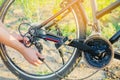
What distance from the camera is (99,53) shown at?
152 inches

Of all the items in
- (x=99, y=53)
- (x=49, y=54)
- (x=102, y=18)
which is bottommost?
(x=99, y=53)

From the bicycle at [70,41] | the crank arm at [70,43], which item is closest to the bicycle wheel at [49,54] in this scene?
the bicycle at [70,41]

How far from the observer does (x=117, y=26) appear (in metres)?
5.78

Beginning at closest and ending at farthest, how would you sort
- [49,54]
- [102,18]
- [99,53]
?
[99,53]
[49,54]
[102,18]

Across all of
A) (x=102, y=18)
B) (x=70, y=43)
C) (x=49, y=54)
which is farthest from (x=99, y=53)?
(x=102, y=18)

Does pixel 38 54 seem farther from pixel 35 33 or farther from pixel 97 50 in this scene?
pixel 97 50

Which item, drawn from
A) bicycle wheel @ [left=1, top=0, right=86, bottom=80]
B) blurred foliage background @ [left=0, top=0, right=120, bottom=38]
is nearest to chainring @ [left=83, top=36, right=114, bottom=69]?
bicycle wheel @ [left=1, top=0, right=86, bottom=80]

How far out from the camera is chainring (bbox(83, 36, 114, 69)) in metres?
3.83

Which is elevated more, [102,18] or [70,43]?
[102,18]

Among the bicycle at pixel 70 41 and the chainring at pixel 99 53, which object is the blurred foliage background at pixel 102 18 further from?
the chainring at pixel 99 53

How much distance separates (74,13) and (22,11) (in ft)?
7.62

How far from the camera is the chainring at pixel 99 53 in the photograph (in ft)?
12.6

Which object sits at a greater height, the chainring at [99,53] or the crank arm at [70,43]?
the crank arm at [70,43]

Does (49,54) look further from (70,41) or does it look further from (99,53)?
(99,53)
